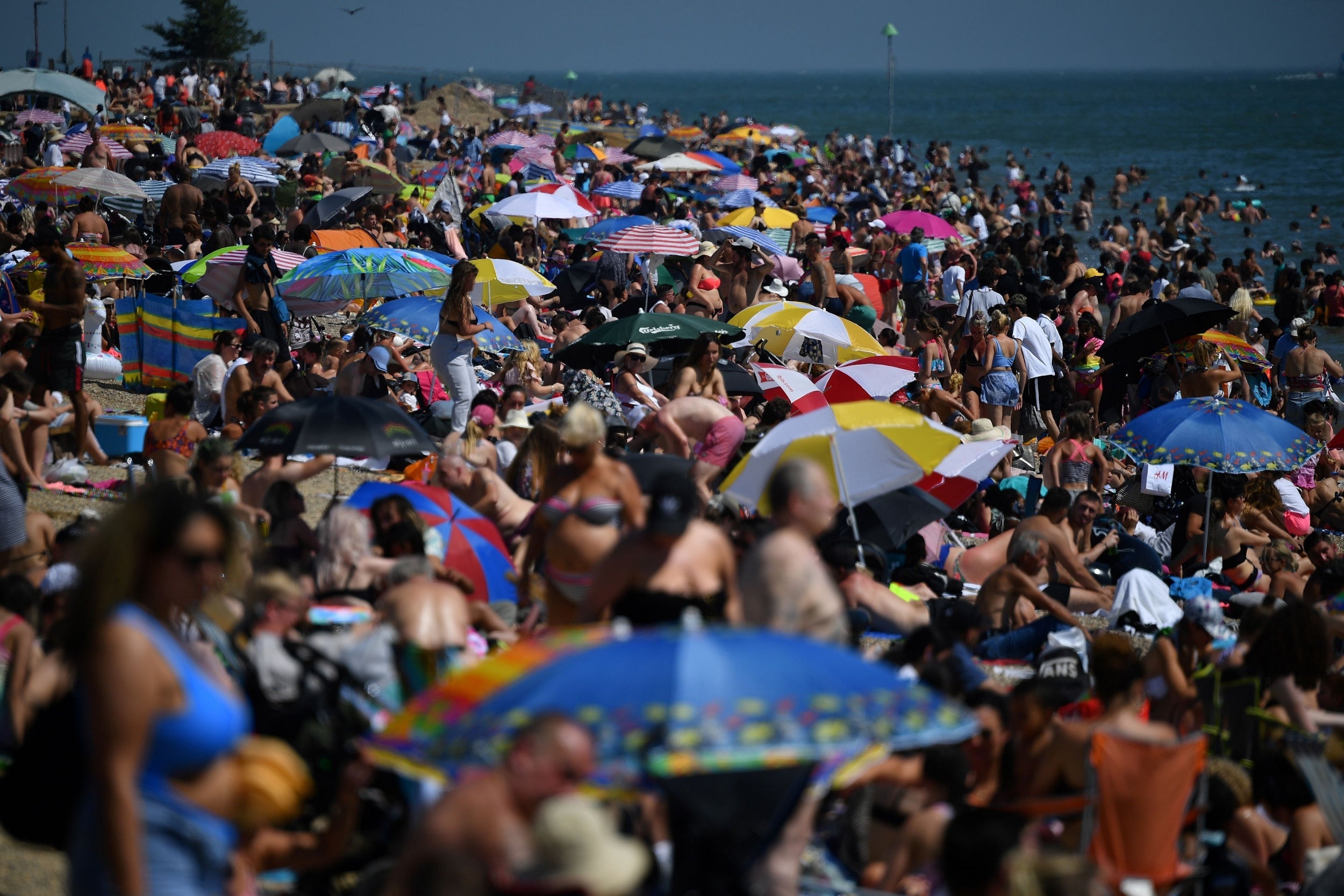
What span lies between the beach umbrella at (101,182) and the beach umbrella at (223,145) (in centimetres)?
709

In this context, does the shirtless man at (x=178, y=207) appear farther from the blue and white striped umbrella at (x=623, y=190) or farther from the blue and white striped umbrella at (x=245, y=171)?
the blue and white striped umbrella at (x=623, y=190)

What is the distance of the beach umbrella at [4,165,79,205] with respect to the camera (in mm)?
16000

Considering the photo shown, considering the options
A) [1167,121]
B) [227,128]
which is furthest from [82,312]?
[1167,121]

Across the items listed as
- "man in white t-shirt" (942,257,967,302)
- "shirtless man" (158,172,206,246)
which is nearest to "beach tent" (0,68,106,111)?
"shirtless man" (158,172,206,246)

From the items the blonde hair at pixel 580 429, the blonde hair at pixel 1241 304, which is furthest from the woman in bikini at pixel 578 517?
the blonde hair at pixel 1241 304

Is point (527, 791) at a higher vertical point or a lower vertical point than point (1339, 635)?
higher

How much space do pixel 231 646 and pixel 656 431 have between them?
469 centimetres

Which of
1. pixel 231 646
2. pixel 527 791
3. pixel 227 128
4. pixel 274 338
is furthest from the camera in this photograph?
pixel 227 128

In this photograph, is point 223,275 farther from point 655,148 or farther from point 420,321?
point 655,148

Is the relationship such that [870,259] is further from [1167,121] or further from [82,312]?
[1167,121]

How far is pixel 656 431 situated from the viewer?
848cm

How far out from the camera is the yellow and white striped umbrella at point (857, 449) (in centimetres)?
709

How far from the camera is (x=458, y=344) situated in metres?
9.67

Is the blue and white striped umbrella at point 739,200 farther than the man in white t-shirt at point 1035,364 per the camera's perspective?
Yes
